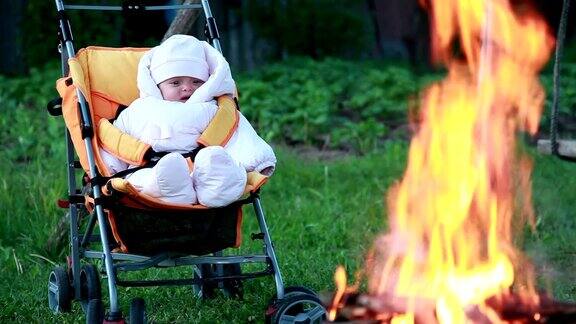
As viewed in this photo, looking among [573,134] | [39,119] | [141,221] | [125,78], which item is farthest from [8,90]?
[141,221]

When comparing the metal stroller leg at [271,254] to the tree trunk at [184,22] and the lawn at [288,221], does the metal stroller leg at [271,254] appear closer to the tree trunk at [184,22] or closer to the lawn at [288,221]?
the lawn at [288,221]

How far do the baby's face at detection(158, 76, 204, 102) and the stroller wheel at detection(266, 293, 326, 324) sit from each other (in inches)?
38.9

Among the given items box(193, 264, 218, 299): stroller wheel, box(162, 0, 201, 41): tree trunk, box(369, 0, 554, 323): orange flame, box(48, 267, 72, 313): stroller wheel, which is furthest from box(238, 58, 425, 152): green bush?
box(48, 267, 72, 313): stroller wheel

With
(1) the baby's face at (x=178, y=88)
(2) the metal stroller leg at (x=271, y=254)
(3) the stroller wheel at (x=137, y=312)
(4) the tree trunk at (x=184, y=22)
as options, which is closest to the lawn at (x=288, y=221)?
(2) the metal stroller leg at (x=271, y=254)

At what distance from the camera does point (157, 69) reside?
516 cm

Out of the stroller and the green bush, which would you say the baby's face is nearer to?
the stroller

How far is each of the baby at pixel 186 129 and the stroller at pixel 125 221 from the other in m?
0.05

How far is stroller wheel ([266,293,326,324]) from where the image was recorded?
467cm

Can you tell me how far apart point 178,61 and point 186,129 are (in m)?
0.33

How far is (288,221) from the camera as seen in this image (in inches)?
277

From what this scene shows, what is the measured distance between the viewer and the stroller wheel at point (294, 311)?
15.3ft

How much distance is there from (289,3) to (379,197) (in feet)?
22.2

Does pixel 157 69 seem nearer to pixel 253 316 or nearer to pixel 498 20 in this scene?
pixel 253 316

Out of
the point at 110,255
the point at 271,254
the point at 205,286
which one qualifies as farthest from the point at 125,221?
the point at 205,286
